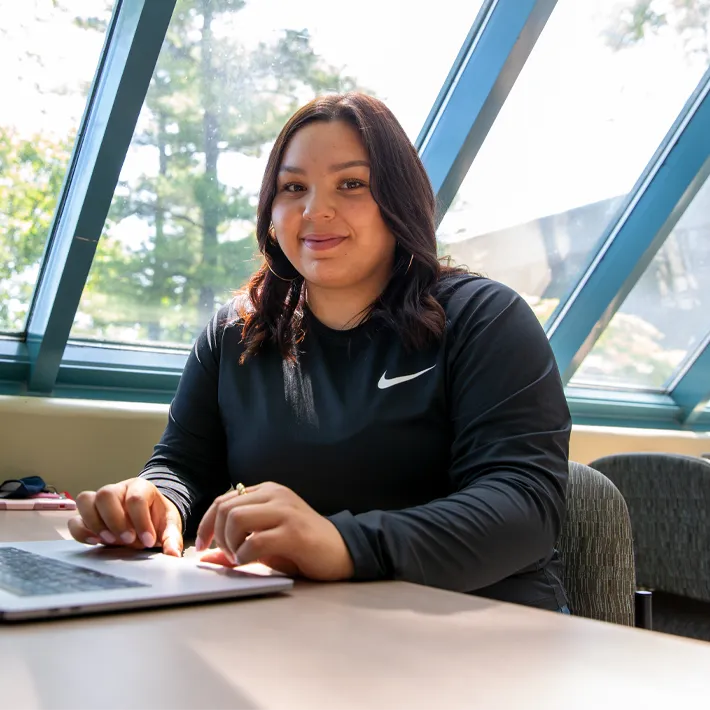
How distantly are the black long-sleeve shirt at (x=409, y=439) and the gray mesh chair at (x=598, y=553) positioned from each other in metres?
0.05

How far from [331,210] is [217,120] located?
1.32 m

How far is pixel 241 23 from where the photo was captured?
2703 millimetres

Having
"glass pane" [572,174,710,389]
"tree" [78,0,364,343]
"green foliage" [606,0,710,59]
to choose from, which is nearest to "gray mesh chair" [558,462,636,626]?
"tree" [78,0,364,343]

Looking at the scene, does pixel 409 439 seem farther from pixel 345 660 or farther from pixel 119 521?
pixel 345 660

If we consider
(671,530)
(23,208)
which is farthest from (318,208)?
(23,208)

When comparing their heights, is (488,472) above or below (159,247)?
below

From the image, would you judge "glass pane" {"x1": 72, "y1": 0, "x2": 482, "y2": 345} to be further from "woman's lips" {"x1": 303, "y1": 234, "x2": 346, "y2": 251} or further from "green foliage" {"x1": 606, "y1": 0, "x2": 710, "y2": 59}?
"woman's lips" {"x1": 303, "y1": 234, "x2": 346, "y2": 251}

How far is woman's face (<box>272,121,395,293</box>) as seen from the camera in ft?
5.49

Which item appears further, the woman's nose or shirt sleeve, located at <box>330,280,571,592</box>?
the woman's nose

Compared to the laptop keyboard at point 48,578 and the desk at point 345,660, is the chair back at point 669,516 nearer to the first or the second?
the desk at point 345,660

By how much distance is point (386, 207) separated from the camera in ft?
5.55

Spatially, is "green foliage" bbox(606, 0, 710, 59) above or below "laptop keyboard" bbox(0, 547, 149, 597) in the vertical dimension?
above

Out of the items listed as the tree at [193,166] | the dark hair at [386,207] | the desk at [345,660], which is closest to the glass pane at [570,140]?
the tree at [193,166]

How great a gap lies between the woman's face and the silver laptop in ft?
2.33
